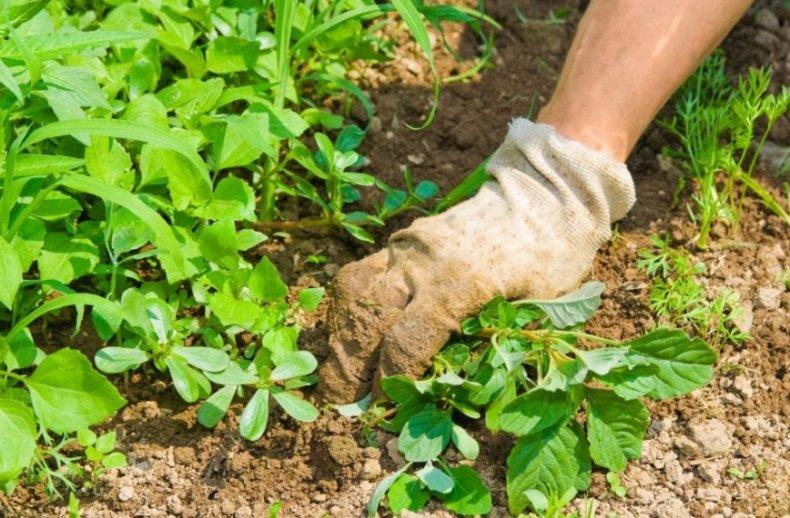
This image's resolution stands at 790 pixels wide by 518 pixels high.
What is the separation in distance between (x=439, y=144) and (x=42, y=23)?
1.02 meters

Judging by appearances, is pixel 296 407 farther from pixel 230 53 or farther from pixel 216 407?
pixel 230 53

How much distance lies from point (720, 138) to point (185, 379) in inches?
60.5

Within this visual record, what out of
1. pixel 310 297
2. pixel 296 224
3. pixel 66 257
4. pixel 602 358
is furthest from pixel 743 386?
pixel 66 257

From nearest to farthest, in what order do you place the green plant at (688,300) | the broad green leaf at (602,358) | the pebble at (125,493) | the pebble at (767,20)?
the broad green leaf at (602,358)
the pebble at (125,493)
the green plant at (688,300)
the pebble at (767,20)

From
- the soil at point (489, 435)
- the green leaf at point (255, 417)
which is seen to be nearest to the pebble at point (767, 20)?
the soil at point (489, 435)

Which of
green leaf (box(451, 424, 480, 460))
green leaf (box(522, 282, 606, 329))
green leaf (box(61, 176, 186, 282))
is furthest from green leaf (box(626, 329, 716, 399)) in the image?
green leaf (box(61, 176, 186, 282))

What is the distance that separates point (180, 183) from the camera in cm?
A: 229

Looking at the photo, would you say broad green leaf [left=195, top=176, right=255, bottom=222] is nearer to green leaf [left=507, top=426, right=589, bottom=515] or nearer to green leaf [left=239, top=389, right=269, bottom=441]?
green leaf [left=239, top=389, right=269, bottom=441]

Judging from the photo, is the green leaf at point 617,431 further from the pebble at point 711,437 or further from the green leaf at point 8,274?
the green leaf at point 8,274

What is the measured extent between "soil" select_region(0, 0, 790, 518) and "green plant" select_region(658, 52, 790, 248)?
0.05 m

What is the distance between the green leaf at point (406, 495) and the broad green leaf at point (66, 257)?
0.76 m

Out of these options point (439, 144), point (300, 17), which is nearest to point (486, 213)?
point (439, 144)

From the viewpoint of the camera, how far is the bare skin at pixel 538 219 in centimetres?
227

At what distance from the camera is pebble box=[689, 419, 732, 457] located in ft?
7.41
